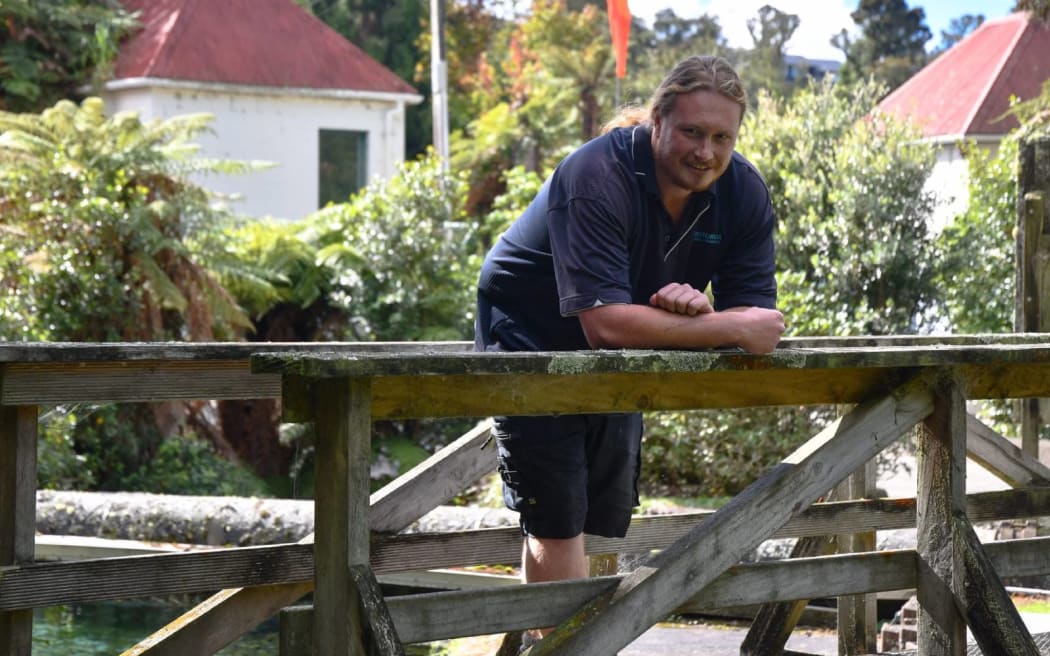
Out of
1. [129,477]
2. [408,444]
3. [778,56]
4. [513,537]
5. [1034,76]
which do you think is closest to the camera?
[513,537]

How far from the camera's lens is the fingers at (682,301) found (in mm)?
3916

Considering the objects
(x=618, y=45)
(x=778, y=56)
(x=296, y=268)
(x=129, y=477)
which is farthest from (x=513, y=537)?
(x=778, y=56)

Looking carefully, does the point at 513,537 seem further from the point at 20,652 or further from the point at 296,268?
the point at 296,268

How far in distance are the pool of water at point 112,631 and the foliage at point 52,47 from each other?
13015 mm

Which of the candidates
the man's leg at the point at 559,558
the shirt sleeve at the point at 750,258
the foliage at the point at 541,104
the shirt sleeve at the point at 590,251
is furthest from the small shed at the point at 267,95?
the shirt sleeve at the point at 590,251

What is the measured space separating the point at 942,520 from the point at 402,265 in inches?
414

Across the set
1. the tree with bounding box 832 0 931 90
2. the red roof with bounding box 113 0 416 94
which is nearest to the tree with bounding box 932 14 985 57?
the tree with bounding box 832 0 931 90

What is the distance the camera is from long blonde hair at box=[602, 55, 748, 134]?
420cm

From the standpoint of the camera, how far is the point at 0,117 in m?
12.4

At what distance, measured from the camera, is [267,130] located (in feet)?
80.7

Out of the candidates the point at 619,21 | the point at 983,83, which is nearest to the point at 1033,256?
the point at 619,21

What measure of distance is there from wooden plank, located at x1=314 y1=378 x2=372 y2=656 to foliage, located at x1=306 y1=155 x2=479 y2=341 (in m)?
10.3

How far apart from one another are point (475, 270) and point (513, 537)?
29.5 feet

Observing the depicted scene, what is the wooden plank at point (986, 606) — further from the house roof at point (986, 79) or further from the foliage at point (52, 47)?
the house roof at point (986, 79)
